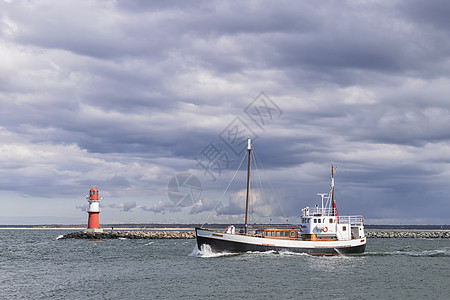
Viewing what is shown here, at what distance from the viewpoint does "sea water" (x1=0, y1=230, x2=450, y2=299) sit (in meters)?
35.2

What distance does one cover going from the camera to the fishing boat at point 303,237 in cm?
5588

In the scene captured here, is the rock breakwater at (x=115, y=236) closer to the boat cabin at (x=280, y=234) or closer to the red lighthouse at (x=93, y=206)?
the red lighthouse at (x=93, y=206)

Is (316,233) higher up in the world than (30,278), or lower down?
higher up

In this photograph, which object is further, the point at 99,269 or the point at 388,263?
the point at 388,263

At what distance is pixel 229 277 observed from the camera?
4169cm

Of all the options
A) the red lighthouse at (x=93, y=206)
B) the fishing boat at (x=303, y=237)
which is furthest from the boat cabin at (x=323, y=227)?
the red lighthouse at (x=93, y=206)

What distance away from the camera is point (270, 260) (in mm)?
51750

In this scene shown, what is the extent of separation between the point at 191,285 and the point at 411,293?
16.8 meters

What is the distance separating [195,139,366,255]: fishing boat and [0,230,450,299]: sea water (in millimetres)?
994

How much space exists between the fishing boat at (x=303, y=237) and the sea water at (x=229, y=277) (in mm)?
994

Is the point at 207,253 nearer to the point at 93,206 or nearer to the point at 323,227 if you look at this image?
the point at 323,227

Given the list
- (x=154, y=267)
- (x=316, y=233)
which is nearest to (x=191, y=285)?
(x=154, y=267)

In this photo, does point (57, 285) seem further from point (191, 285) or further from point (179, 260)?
point (179, 260)

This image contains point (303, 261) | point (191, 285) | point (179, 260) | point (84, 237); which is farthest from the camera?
point (84, 237)
